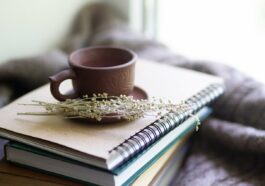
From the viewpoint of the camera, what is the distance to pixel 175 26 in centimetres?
113

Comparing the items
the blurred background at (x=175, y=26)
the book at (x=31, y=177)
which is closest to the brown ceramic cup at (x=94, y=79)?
the book at (x=31, y=177)

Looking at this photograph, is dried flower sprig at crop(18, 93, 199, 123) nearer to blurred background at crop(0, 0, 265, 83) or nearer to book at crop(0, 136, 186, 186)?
book at crop(0, 136, 186, 186)

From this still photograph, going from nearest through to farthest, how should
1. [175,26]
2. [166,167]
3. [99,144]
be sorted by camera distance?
[99,144] < [166,167] < [175,26]

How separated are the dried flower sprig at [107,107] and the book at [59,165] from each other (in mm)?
72

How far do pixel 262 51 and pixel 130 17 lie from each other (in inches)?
13.9

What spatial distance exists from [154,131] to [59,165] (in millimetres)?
144

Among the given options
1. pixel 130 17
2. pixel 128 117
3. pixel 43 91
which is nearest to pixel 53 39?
pixel 130 17

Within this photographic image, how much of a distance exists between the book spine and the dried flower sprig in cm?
2

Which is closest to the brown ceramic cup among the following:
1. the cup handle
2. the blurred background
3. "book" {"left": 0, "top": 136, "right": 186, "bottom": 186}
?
the cup handle

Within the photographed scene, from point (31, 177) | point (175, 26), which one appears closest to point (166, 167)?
point (31, 177)

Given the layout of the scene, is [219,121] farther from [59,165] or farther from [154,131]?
[59,165]

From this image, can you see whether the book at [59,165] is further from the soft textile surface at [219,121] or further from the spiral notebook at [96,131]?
the soft textile surface at [219,121]

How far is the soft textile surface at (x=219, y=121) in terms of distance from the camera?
28.9 inches

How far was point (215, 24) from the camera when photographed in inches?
41.4
